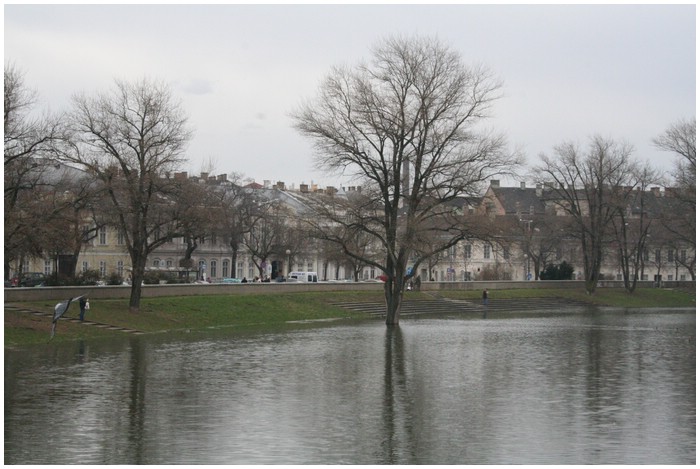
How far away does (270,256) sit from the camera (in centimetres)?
12700

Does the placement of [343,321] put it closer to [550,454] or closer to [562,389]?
[562,389]

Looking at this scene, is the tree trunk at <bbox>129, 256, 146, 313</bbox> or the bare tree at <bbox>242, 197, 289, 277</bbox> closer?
the tree trunk at <bbox>129, 256, 146, 313</bbox>

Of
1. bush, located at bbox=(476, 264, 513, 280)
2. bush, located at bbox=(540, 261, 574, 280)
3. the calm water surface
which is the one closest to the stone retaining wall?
bush, located at bbox=(540, 261, 574, 280)

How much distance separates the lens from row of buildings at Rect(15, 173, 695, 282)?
115 metres

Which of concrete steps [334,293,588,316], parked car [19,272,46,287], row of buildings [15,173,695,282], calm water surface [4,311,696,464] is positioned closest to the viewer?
calm water surface [4,311,696,464]

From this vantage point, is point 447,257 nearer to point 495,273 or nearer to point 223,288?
point 495,273

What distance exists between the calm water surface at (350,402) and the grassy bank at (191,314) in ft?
11.2

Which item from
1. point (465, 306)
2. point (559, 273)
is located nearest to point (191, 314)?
point (465, 306)

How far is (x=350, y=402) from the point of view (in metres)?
28.5

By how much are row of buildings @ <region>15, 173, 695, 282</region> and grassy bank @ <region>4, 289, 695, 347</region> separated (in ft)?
92.7

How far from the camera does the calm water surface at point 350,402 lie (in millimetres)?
21547

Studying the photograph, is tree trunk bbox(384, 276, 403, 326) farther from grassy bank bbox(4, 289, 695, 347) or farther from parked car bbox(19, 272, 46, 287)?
parked car bbox(19, 272, 46, 287)

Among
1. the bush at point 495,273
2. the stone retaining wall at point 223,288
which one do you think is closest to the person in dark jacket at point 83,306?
the stone retaining wall at point 223,288

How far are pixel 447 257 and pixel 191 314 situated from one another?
207ft
